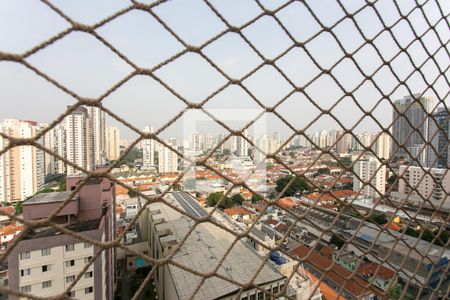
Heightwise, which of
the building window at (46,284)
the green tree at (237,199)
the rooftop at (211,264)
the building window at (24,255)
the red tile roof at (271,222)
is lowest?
the red tile roof at (271,222)

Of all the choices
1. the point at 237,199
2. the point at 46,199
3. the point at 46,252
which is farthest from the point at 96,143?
the point at 237,199

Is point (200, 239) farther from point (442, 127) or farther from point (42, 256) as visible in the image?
point (442, 127)

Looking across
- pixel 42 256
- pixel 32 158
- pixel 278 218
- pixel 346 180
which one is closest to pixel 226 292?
pixel 42 256

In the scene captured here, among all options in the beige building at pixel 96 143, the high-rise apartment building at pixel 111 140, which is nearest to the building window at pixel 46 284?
the beige building at pixel 96 143

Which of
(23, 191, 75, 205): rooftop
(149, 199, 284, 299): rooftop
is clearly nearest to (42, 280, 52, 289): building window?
(23, 191, 75, 205): rooftop

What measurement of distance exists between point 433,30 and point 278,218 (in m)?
7.03

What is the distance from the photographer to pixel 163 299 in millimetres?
3742

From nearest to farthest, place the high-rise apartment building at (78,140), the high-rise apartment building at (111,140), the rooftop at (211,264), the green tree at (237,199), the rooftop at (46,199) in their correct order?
the rooftop at (46,199) → the rooftop at (211,264) → the high-rise apartment building at (78,140) → the high-rise apartment building at (111,140) → the green tree at (237,199)

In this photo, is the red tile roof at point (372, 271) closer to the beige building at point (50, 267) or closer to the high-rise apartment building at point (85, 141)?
the beige building at point (50, 267)

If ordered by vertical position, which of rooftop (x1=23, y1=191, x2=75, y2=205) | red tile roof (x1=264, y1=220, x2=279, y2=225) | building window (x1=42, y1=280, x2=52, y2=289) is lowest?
red tile roof (x1=264, y1=220, x2=279, y2=225)

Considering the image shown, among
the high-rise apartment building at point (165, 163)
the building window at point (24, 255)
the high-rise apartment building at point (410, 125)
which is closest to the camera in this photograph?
the high-rise apartment building at point (410, 125)

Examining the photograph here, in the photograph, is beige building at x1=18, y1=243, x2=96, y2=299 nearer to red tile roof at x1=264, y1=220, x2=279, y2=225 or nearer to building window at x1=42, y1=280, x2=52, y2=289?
building window at x1=42, y1=280, x2=52, y2=289

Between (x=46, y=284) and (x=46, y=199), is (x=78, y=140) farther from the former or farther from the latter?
(x=46, y=284)

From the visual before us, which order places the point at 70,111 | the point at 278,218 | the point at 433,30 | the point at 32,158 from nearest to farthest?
the point at 70,111 < the point at 433,30 < the point at 32,158 < the point at 278,218
